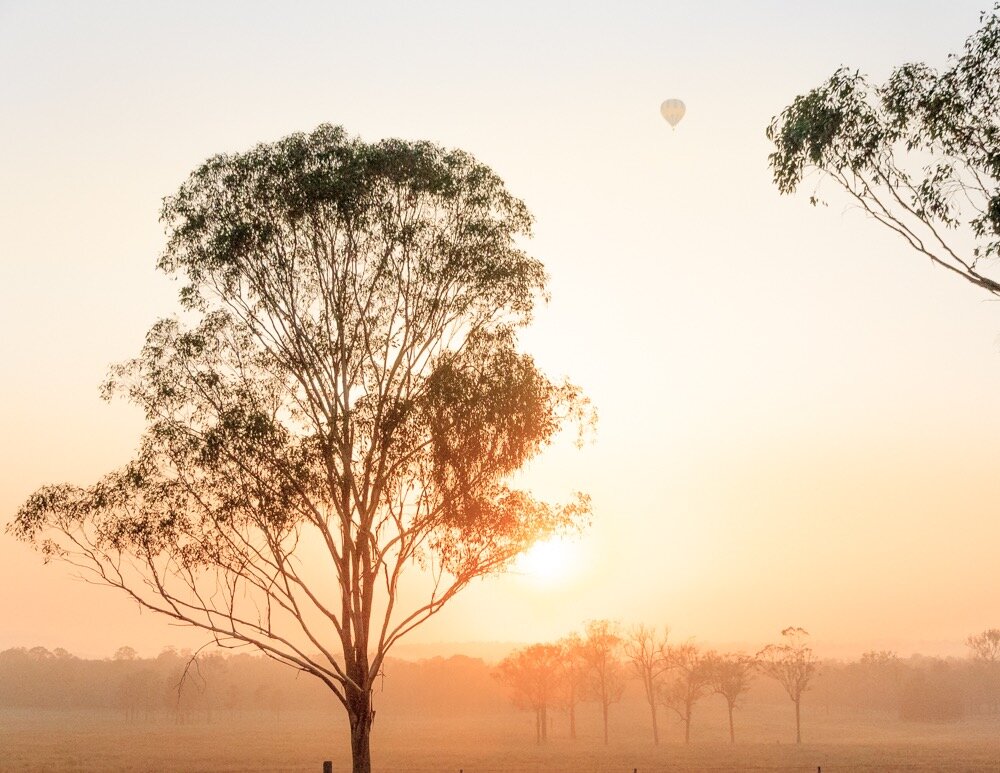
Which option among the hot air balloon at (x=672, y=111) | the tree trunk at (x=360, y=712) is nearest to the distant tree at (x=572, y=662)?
the hot air balloon at (x=672, y=111)

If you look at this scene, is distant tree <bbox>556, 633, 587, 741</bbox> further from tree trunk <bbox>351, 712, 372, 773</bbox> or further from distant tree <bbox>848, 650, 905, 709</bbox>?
tree trunk <bbox>351, 712, 372, 773</bbox>

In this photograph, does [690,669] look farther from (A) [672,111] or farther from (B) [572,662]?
(A) [672,111]

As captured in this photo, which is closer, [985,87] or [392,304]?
[985,87]

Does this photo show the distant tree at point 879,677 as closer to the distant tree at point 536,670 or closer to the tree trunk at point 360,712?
the distant tree at point 536,670

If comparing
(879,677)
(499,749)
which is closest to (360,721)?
(499,749)

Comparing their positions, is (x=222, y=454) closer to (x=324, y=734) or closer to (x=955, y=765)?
(x=955, y=765)

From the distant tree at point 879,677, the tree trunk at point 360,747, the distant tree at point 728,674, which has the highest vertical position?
the tree trunk at point 360,747

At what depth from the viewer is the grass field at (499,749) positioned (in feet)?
252

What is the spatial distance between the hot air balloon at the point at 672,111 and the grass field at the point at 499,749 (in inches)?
1707

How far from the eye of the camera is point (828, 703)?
194125mm

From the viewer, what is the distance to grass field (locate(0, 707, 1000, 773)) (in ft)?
252

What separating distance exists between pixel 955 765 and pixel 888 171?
219 ft

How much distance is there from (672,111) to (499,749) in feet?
236

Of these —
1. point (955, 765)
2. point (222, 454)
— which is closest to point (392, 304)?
point (222, 454)
